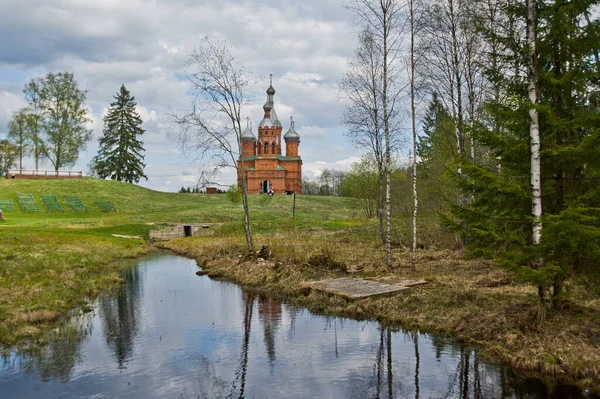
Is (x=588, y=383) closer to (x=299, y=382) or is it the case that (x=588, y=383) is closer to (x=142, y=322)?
(x=299, y=382)

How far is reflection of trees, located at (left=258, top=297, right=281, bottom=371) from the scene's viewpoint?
10.2m

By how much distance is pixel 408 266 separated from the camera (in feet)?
60.1

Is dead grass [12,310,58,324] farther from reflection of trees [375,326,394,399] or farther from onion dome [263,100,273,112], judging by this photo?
onion dome [263,100,273,112]

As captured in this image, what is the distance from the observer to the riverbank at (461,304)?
826 cm

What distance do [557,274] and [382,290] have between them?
5.46 metres

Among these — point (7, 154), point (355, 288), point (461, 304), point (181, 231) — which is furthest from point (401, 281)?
point (7, 154)

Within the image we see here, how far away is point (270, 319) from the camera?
41.7 ft

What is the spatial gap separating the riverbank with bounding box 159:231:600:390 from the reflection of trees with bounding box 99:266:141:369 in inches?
171

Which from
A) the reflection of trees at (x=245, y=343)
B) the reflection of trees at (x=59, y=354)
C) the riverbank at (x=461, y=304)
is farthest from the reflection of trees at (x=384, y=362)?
the reflection of trees at (x=59, y=354)

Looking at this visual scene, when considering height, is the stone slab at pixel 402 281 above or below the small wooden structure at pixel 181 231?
below

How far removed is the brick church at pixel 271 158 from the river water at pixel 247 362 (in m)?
71.9

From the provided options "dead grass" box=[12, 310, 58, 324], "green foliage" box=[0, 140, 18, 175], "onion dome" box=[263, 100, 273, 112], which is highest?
"onion dome" box=[263, 100, 273, 112]

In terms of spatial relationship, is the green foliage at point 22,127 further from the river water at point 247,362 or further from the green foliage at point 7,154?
the river water at point 247,362

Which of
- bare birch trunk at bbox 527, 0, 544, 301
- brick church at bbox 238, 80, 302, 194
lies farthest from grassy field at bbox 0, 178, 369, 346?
brick church at bbox 238, 80, 302, 194
